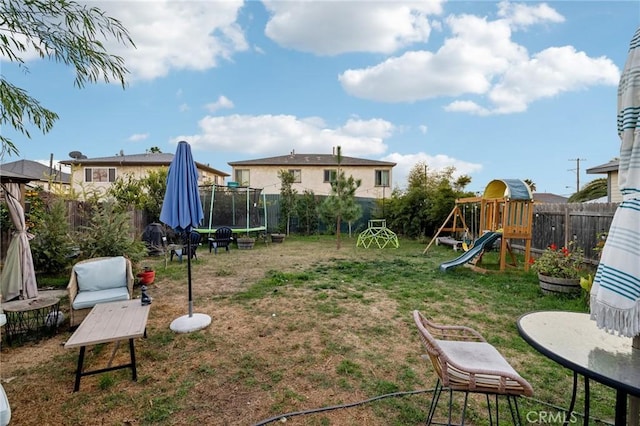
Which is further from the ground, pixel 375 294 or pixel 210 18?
pixel 210 18

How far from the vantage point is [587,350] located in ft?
4.71

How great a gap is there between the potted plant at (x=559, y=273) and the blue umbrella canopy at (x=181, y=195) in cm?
559

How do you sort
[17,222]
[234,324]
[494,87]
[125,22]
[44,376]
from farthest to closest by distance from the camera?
1. [494,87]
2. [17,222]
3. [234,324]
4. [125,22]
5. [44,376]

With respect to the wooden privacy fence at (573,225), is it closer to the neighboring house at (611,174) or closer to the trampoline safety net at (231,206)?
the neighboring house at (611,174)

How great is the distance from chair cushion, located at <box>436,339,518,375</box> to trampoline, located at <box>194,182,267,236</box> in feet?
35.5

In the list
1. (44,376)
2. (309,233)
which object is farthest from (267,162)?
(44,376)

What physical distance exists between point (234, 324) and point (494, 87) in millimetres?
8525

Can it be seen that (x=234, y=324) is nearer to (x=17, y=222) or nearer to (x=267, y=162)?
(x=17, y=222)

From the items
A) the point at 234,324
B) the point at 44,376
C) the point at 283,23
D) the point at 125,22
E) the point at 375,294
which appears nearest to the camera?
the point at 44,376

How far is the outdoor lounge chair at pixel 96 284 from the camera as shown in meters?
3.70

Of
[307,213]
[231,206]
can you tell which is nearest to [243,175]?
[307,213]

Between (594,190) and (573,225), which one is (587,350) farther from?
(594,190)

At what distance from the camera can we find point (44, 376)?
2.77 meters

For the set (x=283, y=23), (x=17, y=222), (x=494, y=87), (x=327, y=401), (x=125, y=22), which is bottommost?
(x=327, y=401)
